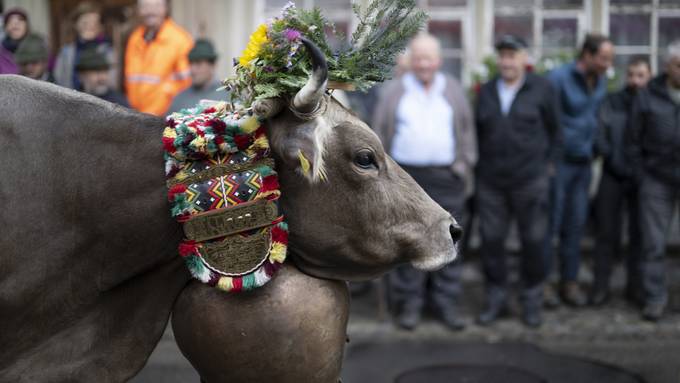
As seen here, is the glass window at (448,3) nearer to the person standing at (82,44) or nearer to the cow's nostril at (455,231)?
the person standing at (82,44)

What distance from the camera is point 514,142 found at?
24.8ft

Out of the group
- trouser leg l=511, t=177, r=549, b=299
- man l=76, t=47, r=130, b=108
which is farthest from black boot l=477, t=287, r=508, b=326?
man l=76, t=47, r=130, b=108

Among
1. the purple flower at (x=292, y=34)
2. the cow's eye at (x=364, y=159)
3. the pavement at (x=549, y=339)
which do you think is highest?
the purple flower at (x=292, y=34)

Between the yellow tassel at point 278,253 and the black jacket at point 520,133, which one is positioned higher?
the yellow tassel at point 278,253

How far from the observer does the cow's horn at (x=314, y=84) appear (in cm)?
251

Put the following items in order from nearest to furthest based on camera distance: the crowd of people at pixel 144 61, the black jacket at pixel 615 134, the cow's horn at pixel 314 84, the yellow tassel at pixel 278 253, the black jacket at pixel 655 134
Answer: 1. the cow's horn at pixel 314 84
2. the yellow tassel at pixel 278 253
3. the crowd of people at pixel 144 61
4. the black jacket at pixel 655 134
5. the black jacket at pixel 615 134

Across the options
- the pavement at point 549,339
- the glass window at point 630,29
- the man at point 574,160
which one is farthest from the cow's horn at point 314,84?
the glass window at point 630,29

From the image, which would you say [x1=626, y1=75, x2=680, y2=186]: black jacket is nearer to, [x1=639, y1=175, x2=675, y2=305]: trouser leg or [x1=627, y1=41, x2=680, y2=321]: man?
[x1=627, y1=41, x2=680, y2=321]: man

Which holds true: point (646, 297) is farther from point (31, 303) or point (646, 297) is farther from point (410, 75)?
point (31, 303)

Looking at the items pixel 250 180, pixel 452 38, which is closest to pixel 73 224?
pixel 250 180

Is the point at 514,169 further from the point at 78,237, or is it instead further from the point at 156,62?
the point at 78,237

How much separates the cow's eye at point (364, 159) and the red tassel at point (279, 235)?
0.31 metres

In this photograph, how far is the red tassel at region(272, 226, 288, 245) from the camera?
8.64 ft

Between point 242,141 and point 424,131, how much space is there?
500 centimetres
